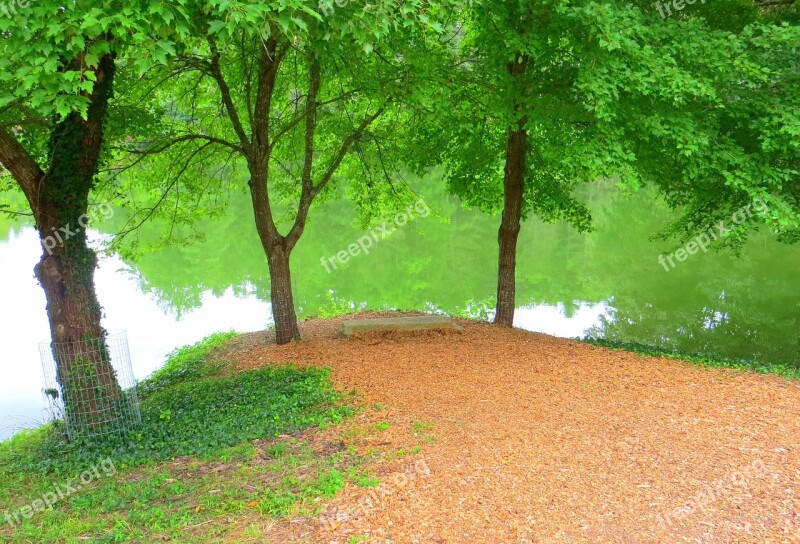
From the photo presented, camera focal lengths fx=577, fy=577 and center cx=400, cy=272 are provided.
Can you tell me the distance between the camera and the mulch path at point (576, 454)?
4.05 metres

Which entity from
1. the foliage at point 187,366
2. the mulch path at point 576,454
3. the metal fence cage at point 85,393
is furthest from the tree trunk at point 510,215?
the metal fence cage at point 85,393

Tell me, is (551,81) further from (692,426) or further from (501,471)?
(501,471)

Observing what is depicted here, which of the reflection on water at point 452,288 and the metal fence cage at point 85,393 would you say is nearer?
the metal fence cage at point 85,393

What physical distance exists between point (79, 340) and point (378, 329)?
4.73 meters

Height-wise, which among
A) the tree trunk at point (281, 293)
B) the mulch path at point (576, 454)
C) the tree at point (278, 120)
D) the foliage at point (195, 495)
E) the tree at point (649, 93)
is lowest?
the mulch path at point (576, 454)

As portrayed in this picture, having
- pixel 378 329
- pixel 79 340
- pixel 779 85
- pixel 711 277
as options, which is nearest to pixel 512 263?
pixel 378 329

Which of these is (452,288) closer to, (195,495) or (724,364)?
(724,364)

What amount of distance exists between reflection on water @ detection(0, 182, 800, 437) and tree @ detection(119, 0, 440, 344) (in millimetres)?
3475

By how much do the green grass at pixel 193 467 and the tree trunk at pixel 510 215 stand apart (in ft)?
15.7

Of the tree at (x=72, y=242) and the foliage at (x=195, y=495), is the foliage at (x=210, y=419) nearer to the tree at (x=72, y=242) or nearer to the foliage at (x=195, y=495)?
the foliage at (x=195, y=495)

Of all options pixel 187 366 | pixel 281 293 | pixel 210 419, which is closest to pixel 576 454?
pixel 210 419

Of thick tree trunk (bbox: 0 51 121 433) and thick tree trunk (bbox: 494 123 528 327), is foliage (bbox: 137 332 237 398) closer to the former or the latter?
thick tree trunk (bbox: 0 51 121 433)

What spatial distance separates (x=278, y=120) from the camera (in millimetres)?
10859

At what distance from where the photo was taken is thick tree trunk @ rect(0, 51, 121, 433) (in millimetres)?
6449
